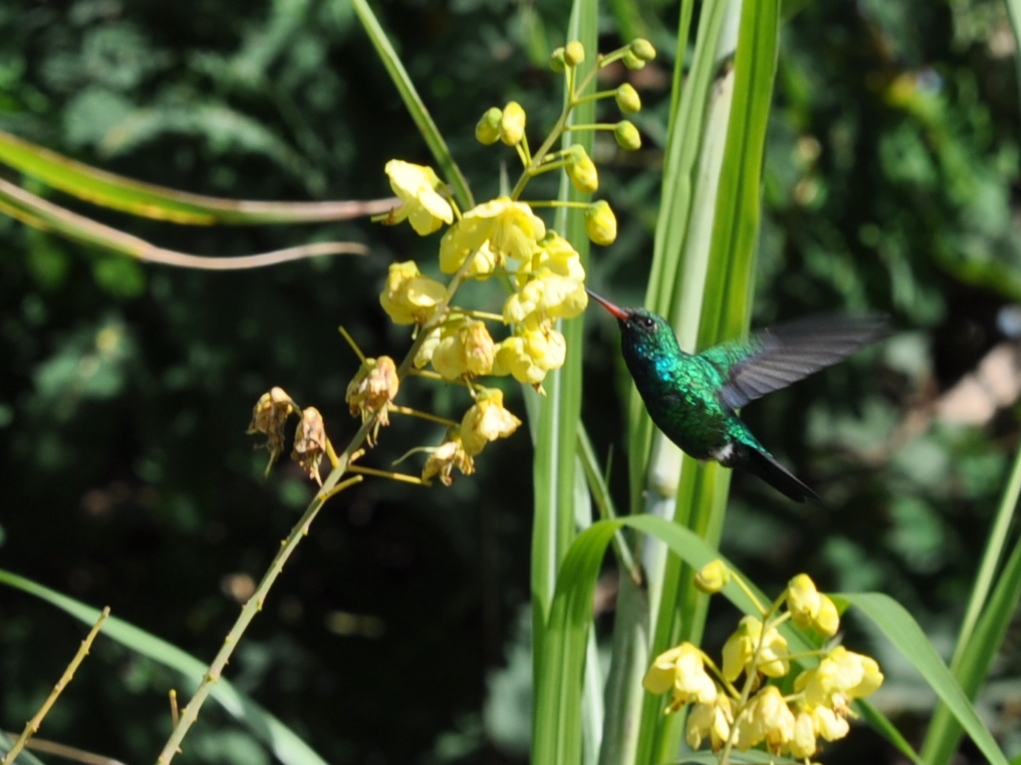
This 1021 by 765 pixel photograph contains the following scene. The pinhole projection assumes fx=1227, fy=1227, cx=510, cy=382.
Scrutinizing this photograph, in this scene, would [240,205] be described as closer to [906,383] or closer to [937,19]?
[937,19]

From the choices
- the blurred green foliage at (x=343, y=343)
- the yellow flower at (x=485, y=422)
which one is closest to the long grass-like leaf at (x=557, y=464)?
the yellow flower at (x=485, y=422)

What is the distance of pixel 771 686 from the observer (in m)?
0.57

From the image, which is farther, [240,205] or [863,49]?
[863,49]

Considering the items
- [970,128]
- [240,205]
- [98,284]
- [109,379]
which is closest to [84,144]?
[98,284]

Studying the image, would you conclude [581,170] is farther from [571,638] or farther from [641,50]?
[571,638]

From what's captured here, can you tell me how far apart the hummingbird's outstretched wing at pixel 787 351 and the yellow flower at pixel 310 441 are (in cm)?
33

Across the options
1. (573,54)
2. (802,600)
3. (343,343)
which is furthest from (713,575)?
(343,343)

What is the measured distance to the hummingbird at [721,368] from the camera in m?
0.76

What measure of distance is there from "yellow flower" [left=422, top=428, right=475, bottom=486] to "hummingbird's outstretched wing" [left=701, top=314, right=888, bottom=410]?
0.27 meters

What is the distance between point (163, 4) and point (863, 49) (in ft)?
3.16

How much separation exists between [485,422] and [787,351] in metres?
0.34

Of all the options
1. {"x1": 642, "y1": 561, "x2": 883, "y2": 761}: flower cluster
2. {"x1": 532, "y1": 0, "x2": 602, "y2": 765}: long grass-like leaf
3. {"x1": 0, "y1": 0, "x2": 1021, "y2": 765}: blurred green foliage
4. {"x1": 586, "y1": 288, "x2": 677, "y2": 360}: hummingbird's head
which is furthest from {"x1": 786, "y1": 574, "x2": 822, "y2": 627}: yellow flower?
{"x1": 0, "y1": 0, "x2": 1021, "y2": 765}: blurred green foliage

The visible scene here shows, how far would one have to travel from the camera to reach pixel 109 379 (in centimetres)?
162

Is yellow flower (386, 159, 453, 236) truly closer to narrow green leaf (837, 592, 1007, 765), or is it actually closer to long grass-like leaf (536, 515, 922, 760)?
long grass-like leaf (536, 515, 922, 760)
